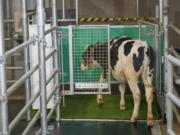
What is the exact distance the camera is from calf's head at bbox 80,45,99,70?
20.7ft

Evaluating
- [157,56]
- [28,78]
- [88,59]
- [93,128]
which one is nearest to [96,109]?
[88,59]

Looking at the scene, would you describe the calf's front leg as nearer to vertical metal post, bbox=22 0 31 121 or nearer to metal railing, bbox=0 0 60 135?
metal railing, bbox=0 0 60 135

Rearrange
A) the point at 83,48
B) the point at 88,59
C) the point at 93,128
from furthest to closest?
1. the point at 83,48
2. the point at 88,59
3. the point at 93,128

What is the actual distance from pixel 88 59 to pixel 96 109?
77cm

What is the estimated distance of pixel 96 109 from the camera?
6391 millimetres

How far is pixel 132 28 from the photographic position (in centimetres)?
732

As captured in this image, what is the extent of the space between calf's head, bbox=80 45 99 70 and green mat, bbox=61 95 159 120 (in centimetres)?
64

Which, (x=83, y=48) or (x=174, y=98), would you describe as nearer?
(x=174, y=98)

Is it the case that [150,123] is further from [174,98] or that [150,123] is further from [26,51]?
[174,98]

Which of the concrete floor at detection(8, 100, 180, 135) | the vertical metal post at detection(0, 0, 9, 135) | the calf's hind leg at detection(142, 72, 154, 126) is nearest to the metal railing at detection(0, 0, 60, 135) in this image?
the vertical metal post at detection(0, 0, 9, 135)

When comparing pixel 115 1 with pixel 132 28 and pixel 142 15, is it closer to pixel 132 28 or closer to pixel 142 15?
pixel 142 15

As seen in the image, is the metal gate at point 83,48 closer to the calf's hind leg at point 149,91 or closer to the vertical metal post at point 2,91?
the calf's hind leg at point 149,91

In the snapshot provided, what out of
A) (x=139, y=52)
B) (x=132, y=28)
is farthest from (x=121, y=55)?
(x=132, y=28)

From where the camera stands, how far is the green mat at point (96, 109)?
6.03 m
